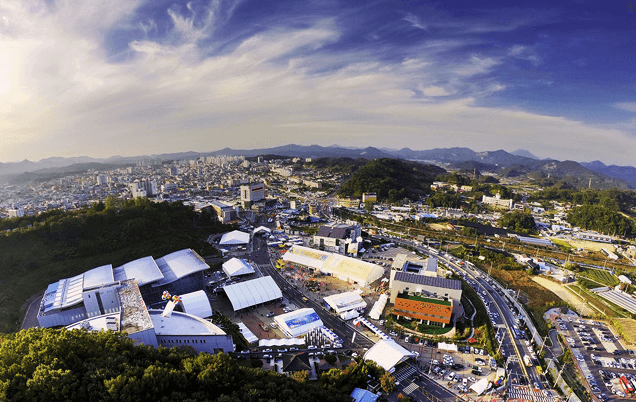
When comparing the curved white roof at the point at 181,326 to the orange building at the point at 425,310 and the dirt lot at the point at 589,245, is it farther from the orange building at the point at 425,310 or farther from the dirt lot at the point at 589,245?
the dirt lot at the point at 589,245

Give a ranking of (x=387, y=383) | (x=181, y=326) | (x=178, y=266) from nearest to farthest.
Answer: (x=387, y=383) → (x=181, y=326) → (x=178, y=266)

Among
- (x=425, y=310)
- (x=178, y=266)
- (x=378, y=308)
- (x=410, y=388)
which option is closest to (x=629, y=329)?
(x=425, y=310)

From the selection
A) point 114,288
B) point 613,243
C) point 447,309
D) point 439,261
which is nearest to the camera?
point 114,288

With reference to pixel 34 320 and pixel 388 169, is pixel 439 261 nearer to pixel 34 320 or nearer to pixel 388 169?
pixel 34 320

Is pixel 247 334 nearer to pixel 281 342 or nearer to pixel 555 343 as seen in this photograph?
pixel 281 342

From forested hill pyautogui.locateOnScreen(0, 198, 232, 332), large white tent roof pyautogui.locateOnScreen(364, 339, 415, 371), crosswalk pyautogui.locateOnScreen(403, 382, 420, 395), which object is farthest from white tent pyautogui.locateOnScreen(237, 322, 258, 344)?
forested hill pyautogui.locateOnScreen(0, 198, 232, 332)

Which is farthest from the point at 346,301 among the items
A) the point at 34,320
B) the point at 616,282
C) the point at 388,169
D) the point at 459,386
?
the point at 388,169
